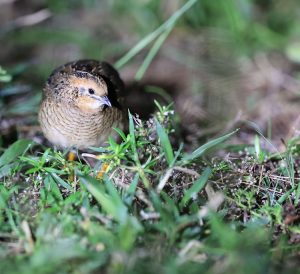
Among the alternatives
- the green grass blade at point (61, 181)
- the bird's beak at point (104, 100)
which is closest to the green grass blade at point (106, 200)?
the green grass blade at point (61, 181)

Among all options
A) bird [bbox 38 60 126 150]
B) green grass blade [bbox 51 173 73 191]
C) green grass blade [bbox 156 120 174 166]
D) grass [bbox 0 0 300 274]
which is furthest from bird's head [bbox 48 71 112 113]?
green grass blade [bbox 51 173 73 191]

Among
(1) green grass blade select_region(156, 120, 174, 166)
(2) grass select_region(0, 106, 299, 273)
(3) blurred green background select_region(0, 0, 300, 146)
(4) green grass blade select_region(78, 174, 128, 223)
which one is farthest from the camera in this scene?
(3) blurred green background select_region(0, 0, 300, 146)

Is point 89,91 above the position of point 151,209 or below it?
above

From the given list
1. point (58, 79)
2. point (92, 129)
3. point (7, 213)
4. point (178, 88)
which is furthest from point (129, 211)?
point (178, 88)

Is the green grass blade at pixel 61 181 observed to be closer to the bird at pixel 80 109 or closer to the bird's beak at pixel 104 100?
the bird at pixel 80 109

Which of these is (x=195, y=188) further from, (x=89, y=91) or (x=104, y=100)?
(x=89, y=91)

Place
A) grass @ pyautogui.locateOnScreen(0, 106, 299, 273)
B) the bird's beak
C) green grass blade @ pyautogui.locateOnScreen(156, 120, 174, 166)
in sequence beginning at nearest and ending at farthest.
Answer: grass @ pyautogui.locateOnScreen(0, 106, 299, 273) < green grass blade @ pyautogui.locateOnScreen(156, 120, 174, 166) < the bird's beak

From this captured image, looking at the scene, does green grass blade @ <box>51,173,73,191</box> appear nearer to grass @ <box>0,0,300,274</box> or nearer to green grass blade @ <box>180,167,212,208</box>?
grass @ <box>0,0,300,274</box>

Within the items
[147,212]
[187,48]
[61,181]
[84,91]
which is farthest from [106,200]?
[187,48]
